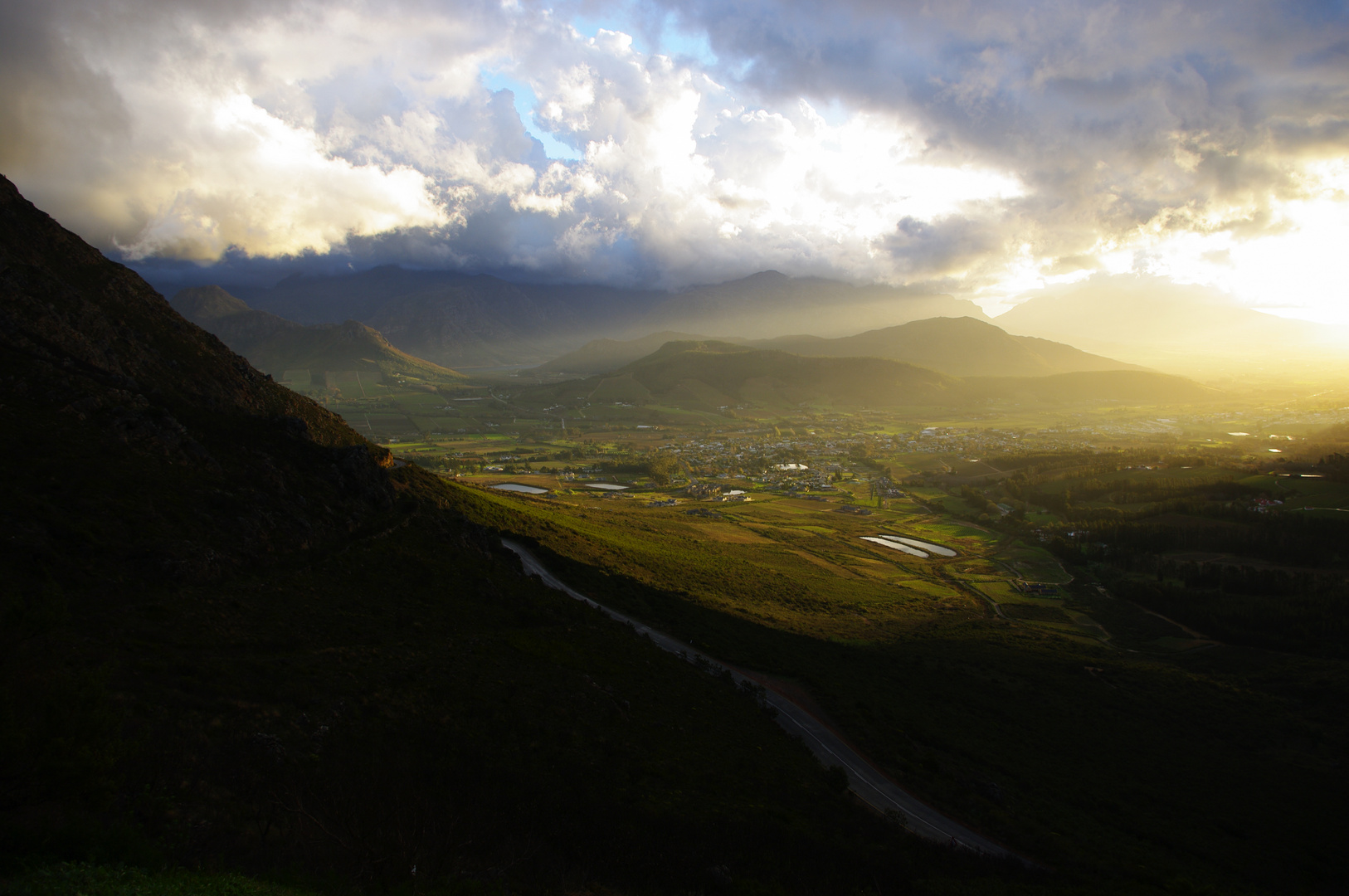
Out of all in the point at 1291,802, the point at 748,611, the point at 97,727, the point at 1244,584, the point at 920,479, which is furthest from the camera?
the point at 920,479

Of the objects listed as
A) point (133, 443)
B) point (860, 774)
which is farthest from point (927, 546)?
point (133, 443)

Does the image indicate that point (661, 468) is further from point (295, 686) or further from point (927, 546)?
point (295, 686)

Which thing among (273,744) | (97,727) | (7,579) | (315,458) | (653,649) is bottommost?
(653,649)

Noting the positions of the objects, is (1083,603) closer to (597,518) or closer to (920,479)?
(597,518)

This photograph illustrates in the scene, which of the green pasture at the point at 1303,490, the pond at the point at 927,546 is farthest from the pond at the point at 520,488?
the green pasture at the point at 1303,490

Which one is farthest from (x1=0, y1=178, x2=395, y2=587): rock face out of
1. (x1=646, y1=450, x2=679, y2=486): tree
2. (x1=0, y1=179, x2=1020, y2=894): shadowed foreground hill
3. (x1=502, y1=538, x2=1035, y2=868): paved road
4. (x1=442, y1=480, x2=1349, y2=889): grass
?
(x1=646, y1=450, x2=679, y2=486): tree

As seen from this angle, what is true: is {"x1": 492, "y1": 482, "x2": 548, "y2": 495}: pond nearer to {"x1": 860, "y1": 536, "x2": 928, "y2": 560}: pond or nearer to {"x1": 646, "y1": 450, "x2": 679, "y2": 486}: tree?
{"x1": 646, "y1": 450, "x2": 679, "y2": 486}: tree

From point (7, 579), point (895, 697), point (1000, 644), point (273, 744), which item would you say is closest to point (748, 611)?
point (895, 697)
